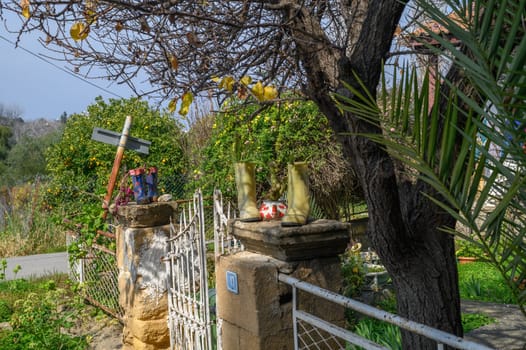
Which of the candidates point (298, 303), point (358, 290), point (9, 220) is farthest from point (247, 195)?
point (9, 220)

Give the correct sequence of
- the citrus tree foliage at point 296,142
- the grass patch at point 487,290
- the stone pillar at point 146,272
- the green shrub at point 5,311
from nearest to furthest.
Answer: the stone pillar at point 146,272 → the grass patch at point 487,290 → the green shrub at point 5,311 → the citrus tree foliage at point 296,142

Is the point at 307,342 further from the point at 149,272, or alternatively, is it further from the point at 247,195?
the point at 149,272

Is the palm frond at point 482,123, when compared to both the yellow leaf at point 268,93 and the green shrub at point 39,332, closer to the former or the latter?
the yellow leaf at point 268,93

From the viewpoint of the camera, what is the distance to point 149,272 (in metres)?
4.84

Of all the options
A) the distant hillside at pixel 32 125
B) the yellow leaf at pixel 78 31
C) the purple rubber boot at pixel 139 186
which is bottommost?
the purple rubber boot at pixel 139 186

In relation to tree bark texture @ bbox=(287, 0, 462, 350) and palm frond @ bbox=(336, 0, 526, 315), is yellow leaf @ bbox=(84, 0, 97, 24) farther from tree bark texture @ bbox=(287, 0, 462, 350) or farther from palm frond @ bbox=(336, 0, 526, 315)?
palm frond @ bbox=(336, 0, 526, 315)

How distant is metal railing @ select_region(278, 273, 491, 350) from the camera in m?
1.62

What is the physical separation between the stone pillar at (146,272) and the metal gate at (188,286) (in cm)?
20

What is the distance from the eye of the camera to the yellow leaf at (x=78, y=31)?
8.29 ft

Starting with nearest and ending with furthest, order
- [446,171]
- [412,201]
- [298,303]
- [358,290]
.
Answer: [446,171] < [412,201] < [298,303] < [358,290]

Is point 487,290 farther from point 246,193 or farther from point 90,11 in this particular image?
point 90,11

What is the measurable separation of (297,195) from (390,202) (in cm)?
61

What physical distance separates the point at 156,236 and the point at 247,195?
197cm

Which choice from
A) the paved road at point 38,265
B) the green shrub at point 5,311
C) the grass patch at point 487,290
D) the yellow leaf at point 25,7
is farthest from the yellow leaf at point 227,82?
the paved road at point 38,265
